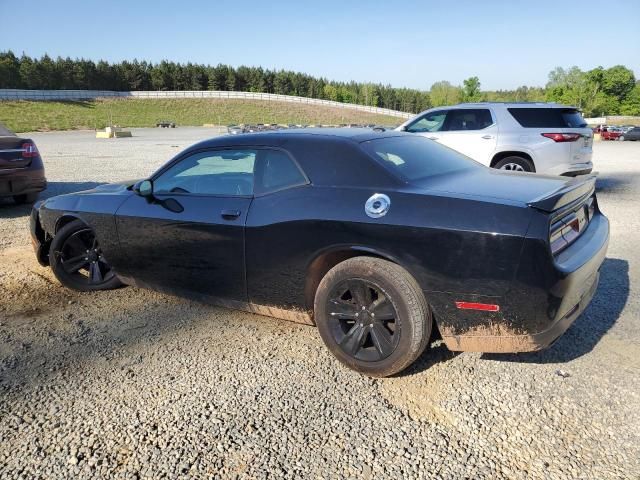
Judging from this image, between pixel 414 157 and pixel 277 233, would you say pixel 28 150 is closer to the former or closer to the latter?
pixel 277 233

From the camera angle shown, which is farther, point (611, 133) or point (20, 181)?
point (611, 133)

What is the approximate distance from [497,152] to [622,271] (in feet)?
12.9

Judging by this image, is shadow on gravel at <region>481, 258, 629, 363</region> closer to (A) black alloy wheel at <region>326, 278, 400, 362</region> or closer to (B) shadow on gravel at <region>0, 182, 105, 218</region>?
(A) black alloy wheel at <region>326, 278, 400, 362</region>

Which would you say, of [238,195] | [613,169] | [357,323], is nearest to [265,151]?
[238,195]

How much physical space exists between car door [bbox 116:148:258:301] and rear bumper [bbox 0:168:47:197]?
454cm

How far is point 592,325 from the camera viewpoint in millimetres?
3443

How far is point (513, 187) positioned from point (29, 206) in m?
8.29

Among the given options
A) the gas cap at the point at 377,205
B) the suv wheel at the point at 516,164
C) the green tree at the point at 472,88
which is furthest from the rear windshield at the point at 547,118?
the green tree at the point at 472,88

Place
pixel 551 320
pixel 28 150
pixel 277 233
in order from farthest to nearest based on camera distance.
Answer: pixel 28 150 < pixel 277 233 < pixel 551 320

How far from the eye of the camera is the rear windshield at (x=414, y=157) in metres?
2.98

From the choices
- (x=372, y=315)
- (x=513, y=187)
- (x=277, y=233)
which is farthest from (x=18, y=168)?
(x=513, y=187)

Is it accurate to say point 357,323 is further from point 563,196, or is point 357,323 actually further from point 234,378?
point 563,196

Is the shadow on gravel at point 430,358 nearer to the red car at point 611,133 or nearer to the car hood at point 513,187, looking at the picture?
the car hood at point 513,187

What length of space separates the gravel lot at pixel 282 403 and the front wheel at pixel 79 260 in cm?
39
